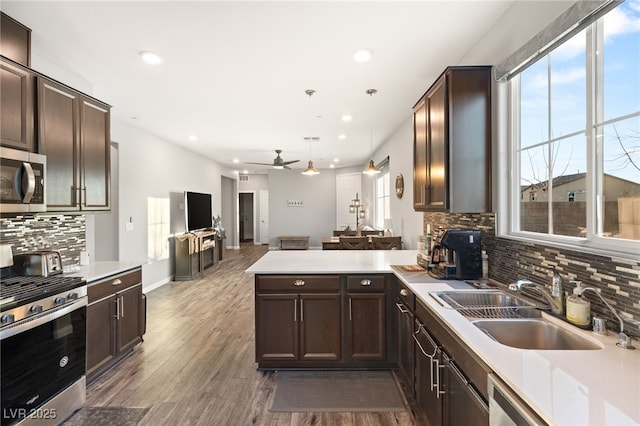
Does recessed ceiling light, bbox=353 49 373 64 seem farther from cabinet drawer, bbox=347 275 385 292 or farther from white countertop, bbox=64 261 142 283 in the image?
white countertop, bbox=64 261 142 283

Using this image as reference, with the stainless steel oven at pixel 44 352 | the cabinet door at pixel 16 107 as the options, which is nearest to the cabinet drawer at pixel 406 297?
the stainless steel oven at pixel 44 352

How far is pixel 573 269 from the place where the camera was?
1.52 metres

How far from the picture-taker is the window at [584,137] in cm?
131

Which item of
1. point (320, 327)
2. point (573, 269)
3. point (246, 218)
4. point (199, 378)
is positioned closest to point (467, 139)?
point (573, 269)

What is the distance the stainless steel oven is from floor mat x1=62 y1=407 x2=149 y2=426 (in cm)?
6

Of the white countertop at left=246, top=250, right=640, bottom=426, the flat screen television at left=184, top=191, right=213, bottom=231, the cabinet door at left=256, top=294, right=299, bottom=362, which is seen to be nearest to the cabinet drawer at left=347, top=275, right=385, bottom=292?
the cabinet door at left=256, top=294, right=299, bottom=362

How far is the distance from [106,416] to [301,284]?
63.6 inches

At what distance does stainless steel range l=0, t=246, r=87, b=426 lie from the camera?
5.61ft

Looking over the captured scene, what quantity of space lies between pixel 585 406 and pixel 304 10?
2373 millimetres

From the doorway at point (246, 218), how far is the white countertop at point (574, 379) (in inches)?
479

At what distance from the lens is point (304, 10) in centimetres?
207

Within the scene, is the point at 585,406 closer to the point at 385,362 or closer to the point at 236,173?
the point at 385,362

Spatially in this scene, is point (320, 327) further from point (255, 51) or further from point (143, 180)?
point (143, 180)

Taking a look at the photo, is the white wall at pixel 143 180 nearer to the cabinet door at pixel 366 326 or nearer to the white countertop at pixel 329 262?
the white countertop at pixel 329 262
